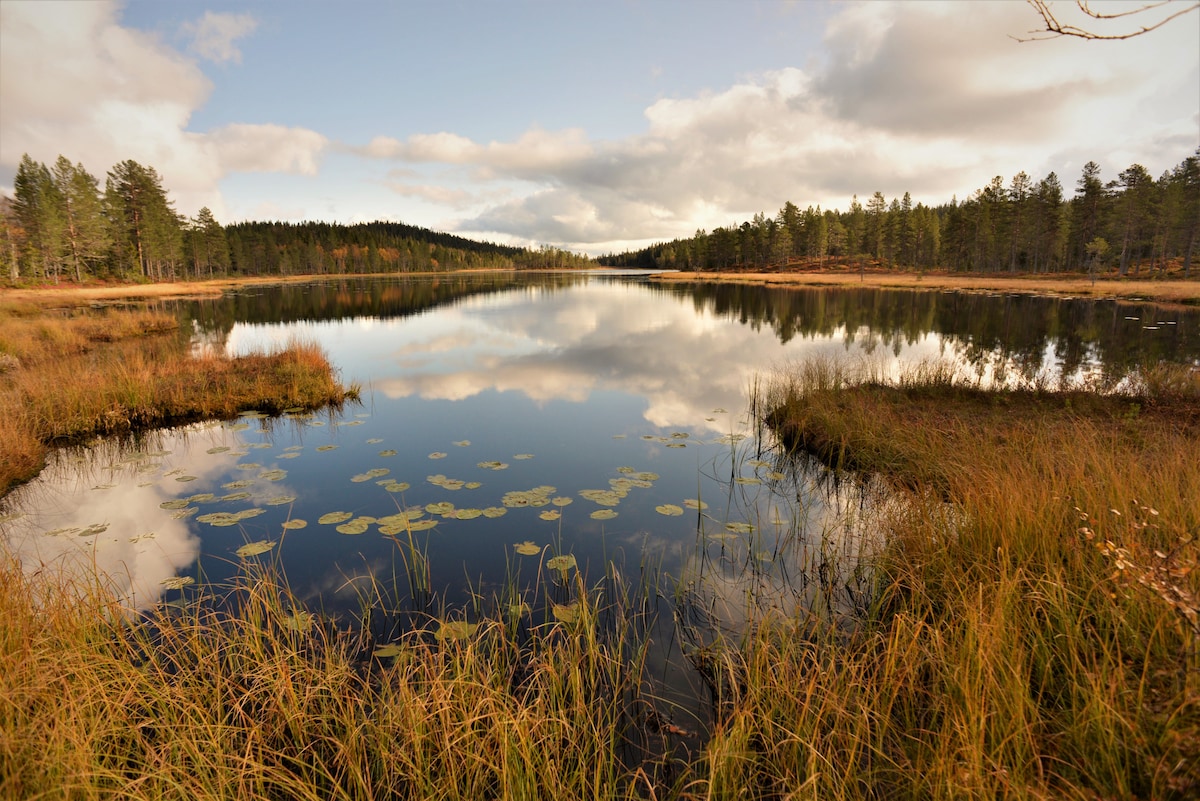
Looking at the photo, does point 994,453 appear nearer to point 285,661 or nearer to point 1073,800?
point 1073,800

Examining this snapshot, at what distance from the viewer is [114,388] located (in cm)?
1389

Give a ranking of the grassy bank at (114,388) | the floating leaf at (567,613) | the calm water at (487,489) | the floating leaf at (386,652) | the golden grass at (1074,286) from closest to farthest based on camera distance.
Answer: the floating leaf at (386,652) < the floating leaf at (567,613) < the calm water at (487,489) < the grassy bank at (114,388) < the golden grass at (1074,286)

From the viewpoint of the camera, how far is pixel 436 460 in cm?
1127

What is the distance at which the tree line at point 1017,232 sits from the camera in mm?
69062

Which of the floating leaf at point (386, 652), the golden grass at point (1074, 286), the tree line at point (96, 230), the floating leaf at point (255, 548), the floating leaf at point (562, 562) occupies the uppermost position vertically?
the tree line at point (96, 230)

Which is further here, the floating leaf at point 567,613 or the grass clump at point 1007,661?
the floating leaf at point 567,613

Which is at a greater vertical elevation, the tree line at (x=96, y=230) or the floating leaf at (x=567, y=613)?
the tree line at (x=96, y=230)

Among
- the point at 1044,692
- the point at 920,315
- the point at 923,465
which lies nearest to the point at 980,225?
the point at 920,315

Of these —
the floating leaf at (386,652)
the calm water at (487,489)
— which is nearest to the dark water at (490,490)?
the calm water at (487,489)

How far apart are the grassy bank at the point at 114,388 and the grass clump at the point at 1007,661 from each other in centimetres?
1316

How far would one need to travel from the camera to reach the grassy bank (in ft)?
38.0

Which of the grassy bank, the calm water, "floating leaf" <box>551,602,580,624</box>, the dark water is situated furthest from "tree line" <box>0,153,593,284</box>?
"floating leaf" <box>551,602,580,624</box>

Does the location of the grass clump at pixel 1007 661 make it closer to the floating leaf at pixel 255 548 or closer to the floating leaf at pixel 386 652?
the floating leaf at pixel 386 652

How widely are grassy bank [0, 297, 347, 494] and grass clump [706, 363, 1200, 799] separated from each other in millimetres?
13163
